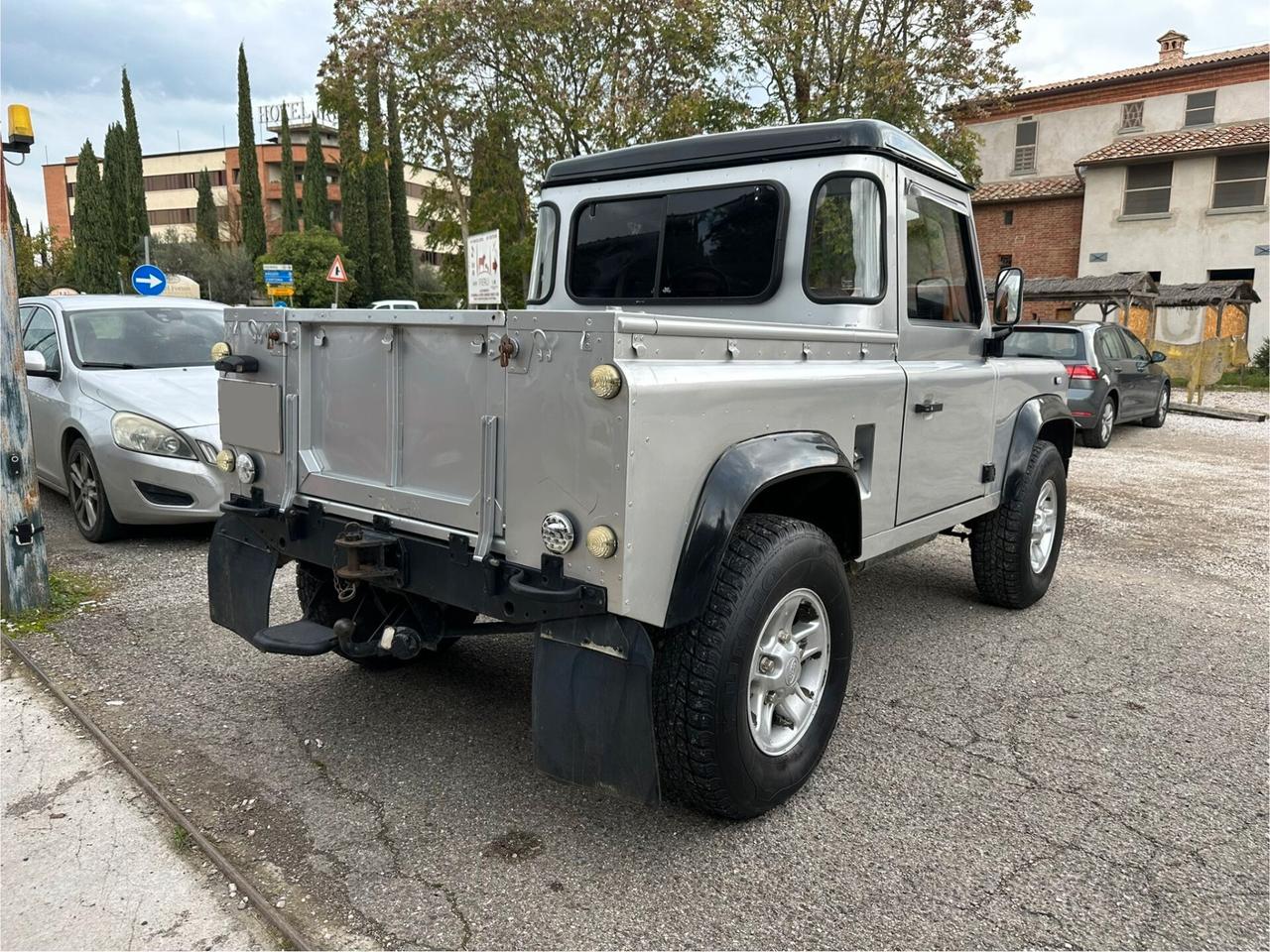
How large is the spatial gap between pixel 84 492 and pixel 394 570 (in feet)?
14.6

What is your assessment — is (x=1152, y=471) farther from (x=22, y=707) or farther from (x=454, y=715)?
(x=22, y=707)

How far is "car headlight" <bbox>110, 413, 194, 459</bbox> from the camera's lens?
5.73 meters

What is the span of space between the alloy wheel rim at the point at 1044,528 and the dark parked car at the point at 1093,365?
6.27 meters

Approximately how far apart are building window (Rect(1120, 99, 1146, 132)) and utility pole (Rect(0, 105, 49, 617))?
34.8 m

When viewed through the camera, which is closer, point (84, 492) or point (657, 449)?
point (657, 449)

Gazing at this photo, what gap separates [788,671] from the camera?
2.87 meters

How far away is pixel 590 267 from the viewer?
14.0ft

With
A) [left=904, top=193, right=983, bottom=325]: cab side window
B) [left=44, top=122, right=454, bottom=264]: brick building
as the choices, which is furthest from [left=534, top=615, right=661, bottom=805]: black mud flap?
[left=44, top=122, right=454, bottom=264]: brick building

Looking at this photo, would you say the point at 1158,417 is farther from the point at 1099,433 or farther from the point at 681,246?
the point at 681,246

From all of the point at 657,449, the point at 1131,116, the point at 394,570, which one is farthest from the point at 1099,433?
the point at 1131,116

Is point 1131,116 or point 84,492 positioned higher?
point 1131,116

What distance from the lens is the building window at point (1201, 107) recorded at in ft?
97.6

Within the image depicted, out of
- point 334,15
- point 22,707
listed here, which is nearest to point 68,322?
point 22,707

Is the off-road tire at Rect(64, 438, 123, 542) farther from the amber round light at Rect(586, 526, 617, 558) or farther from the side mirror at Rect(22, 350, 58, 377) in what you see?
the amber round light at Rect(586, 526, 617, 558)
